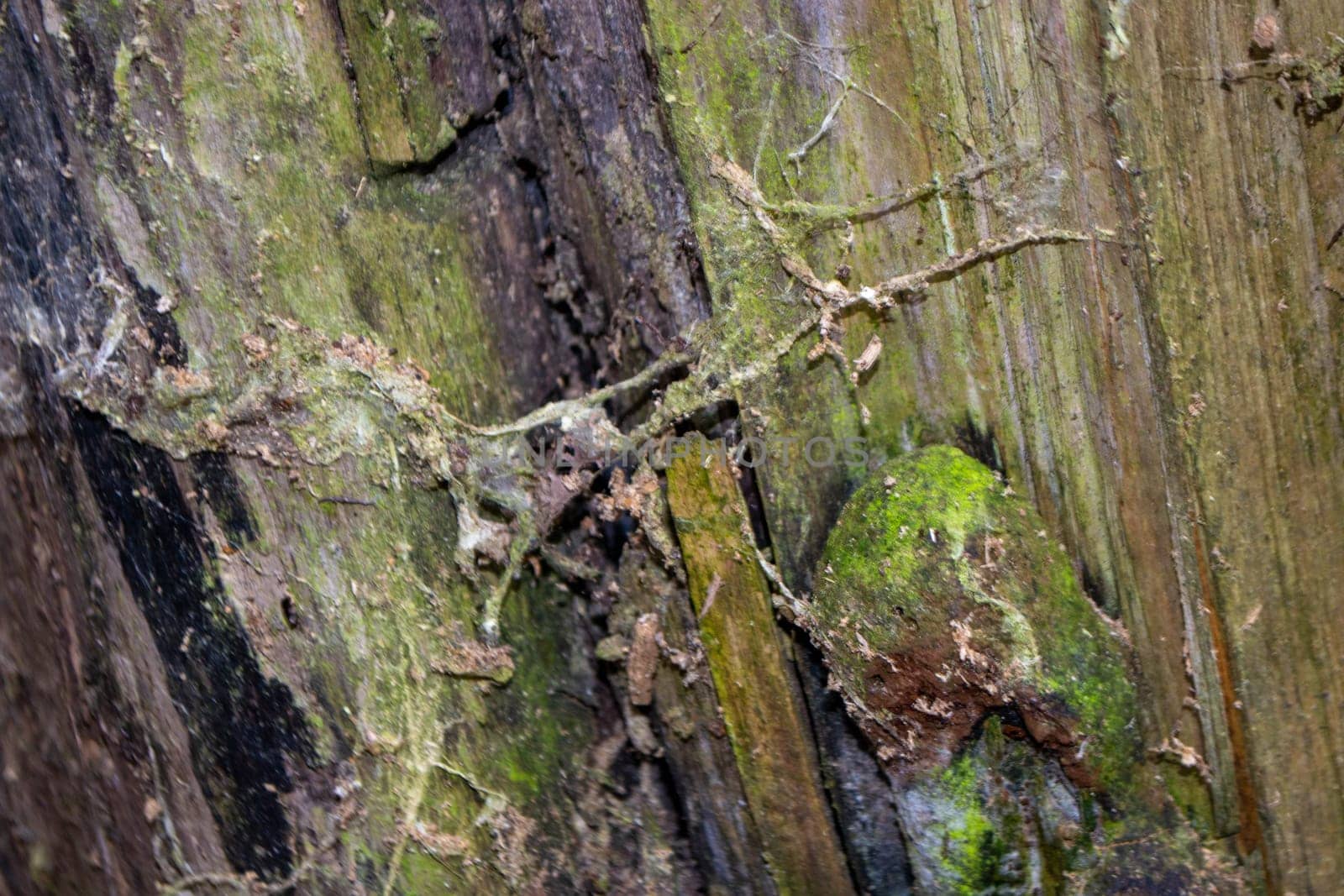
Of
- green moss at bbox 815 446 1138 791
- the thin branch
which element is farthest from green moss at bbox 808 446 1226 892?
the thin branch

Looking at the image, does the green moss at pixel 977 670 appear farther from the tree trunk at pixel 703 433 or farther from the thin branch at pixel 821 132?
the thin branch at pixel 821 132

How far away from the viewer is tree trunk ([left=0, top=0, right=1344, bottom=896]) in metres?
1.21

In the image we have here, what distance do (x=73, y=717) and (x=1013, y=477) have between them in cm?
139

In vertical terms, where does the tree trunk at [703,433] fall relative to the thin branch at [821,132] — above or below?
below

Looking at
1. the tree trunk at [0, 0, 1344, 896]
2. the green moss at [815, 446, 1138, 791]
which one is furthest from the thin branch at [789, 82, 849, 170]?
the green moss at [815, 446, 1138, 791]

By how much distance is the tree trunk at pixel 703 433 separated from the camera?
3.99 feet

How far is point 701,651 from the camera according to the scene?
141cm

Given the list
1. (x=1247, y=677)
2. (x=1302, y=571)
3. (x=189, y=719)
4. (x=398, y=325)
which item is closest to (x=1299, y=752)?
(x=1247, y=677)

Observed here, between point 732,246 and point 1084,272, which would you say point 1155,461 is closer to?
point 1084,272

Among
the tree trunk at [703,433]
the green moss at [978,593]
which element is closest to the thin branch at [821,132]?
the tree trunk at [703,433]

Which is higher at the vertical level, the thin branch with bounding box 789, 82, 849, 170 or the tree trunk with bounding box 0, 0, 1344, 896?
the thin branch with bounding box 789, 82, 849, 170

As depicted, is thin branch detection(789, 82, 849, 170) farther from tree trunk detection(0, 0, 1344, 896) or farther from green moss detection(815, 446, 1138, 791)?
green moss detection(815, 446, 1138, 791)

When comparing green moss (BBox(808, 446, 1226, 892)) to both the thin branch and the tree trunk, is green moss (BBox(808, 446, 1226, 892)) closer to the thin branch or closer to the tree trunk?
the tree trunk

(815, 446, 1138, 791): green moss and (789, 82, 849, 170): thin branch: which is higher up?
(789, 82, 849, 170): thin branch
